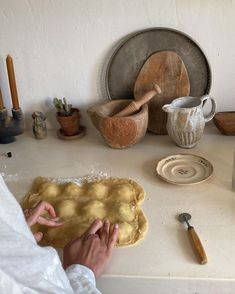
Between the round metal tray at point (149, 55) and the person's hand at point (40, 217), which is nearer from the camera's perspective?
the person's hand at point (40, 217)

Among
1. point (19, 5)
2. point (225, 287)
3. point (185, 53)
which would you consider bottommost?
point (225, 287)

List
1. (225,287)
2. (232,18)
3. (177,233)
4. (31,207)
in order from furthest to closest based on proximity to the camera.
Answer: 1. (232,18)
2. (31,207)
3. (177,233)
4. (225,287)

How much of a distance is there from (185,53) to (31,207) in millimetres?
620

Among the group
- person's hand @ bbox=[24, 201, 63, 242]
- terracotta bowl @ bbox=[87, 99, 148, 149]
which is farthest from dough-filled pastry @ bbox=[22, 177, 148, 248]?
terracotta bowl @ bbox=[87, 99, 148, 149]

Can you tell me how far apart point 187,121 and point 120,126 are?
0.18 m

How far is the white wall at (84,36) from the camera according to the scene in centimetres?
112

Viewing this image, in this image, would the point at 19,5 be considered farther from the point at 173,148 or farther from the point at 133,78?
the point at 173,148

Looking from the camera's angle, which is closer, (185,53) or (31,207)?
(31,207)

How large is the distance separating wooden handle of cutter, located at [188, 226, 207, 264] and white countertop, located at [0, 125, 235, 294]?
1 centimetres

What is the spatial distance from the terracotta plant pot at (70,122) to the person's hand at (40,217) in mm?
403

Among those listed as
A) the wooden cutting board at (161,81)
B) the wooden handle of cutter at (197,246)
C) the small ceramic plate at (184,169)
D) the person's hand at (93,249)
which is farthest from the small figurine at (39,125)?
the wooden handle of cutter at (197,246)

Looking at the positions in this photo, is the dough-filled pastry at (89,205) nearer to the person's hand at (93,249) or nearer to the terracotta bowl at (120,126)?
the person's hand at (93,249)

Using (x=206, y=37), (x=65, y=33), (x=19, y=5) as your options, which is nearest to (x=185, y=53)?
(x=206, y=37)

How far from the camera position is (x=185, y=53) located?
1.16 metres
